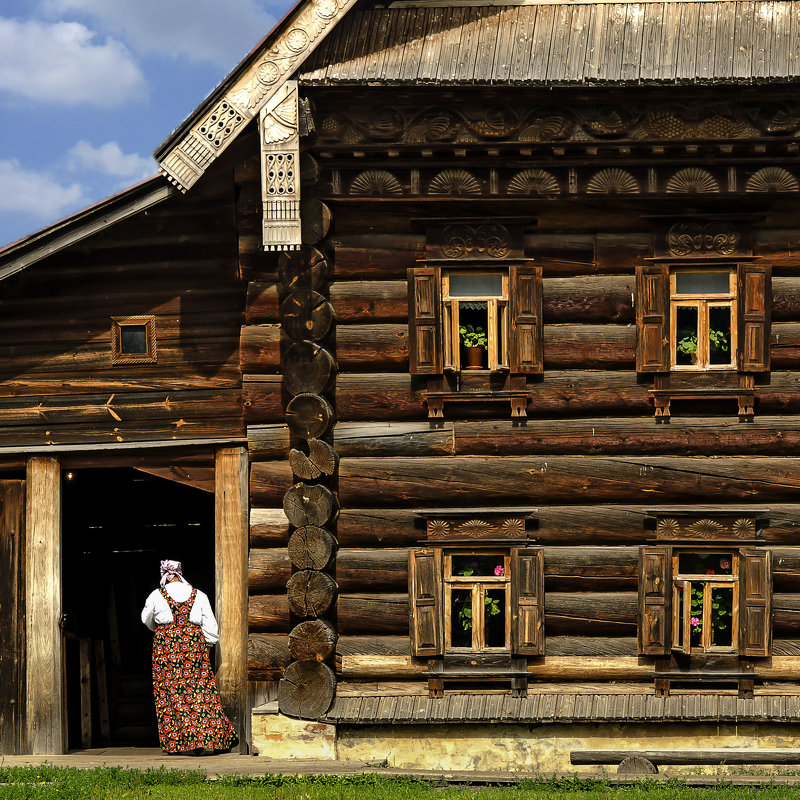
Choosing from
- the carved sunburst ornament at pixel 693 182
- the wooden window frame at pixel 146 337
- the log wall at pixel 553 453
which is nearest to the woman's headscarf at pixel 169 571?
the log wall at pixel 553 453

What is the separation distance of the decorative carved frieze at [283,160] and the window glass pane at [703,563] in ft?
15.8

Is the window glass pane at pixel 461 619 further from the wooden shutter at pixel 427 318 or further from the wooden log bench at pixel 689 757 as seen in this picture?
the wooden shutter at pixel 427 318

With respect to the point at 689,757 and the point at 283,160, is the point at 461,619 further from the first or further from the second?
the point at 283,160

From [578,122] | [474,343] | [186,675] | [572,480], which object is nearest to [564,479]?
[572,480]

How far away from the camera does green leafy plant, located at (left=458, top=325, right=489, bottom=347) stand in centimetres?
1184

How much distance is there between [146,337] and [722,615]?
6453 millimetres

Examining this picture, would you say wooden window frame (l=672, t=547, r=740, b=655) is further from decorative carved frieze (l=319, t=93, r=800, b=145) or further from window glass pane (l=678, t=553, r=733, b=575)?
decorative carved frieze (l=319, t=93, r=800, b=145)

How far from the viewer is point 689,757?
36.0ft

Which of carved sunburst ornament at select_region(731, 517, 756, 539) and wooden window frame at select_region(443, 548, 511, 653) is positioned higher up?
carved sunburst ornament at select_region(731, 517, 756, 539)

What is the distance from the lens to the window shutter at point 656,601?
1142cm

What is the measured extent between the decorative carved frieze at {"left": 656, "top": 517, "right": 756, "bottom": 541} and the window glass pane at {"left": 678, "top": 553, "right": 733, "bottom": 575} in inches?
9.0

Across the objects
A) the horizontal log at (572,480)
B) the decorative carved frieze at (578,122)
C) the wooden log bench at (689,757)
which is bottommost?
the wooden log bench at (689,757)

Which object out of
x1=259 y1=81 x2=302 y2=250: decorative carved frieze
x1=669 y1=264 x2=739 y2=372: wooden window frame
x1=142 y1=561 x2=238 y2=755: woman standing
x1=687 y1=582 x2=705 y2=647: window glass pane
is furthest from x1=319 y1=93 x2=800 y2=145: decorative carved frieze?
x1=142 y1=561 x2=238 y2=755: woman standing

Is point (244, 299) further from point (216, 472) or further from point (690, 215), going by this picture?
point (690, 215)
